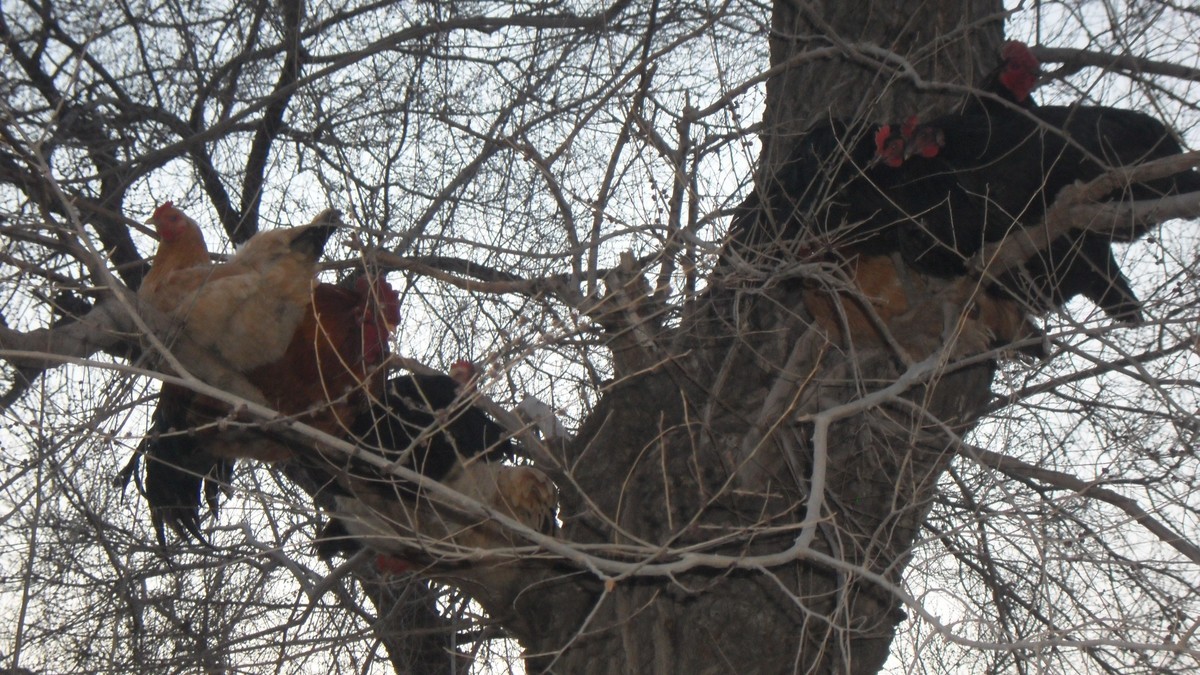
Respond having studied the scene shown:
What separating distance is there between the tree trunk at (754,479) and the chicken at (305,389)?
2.63ft

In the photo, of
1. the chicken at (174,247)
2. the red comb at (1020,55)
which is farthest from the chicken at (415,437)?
the red comb at (1020,55)

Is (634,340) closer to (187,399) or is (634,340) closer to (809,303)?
(809,303)

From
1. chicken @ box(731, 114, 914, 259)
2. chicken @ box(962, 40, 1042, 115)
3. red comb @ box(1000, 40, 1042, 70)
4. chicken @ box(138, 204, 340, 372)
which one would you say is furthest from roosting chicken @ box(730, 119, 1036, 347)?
chicken @ box(138, 204, 340, 372)

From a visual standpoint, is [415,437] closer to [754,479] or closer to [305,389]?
[305,389]

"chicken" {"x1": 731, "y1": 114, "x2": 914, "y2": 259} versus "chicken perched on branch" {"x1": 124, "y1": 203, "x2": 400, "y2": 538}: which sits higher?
"chicken" {"x1": 731, "y1": 114, "x2": 914, "y2": 259}

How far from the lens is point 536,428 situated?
4.02 m

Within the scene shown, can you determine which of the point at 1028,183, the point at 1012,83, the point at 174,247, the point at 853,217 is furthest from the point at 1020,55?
the point at 174,247

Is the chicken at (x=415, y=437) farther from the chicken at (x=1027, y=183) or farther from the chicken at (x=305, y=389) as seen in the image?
the chicken at (x=1027, y=183)

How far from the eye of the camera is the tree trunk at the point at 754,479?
3.65 meters

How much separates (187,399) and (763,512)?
1747 millimetres

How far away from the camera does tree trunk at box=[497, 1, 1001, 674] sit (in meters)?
3.65

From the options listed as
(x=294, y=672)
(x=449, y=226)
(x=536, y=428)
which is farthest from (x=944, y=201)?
(x=294, y=672)

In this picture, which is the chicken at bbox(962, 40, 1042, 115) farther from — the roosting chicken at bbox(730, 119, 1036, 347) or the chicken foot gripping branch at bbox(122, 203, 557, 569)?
the chicken foot gripping branch at bbox(122, 203, 557, 569)

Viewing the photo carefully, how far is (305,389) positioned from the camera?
3518mm
